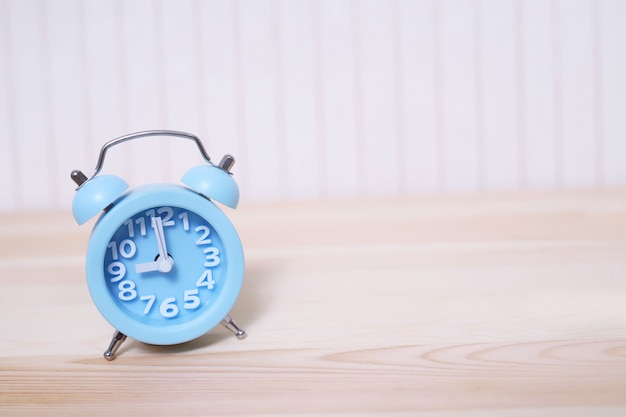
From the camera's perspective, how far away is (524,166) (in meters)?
1.83

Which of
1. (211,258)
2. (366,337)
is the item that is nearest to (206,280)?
(211,258)

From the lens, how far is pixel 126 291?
68 cm

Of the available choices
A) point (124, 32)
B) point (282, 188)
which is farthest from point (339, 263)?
point (124, 32)

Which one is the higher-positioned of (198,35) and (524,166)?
(198,35)

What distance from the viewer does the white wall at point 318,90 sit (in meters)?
1.78

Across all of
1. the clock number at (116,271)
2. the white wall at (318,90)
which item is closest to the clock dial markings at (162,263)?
the clock number at (116,271)

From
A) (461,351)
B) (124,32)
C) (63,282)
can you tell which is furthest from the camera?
(124,32)

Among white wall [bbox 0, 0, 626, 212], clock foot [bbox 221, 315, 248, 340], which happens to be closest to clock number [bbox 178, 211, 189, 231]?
clock foot [bbox 221, 315, 248, 340]

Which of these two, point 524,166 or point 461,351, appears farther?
point 524,166

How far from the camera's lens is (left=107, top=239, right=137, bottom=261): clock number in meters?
0.68

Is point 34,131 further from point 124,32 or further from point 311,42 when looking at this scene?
point 311,42

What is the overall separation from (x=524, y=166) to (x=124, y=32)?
1.23 meters

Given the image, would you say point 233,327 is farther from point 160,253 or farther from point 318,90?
point 318,90

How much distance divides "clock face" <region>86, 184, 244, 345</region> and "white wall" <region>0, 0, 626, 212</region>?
3.68 ft
